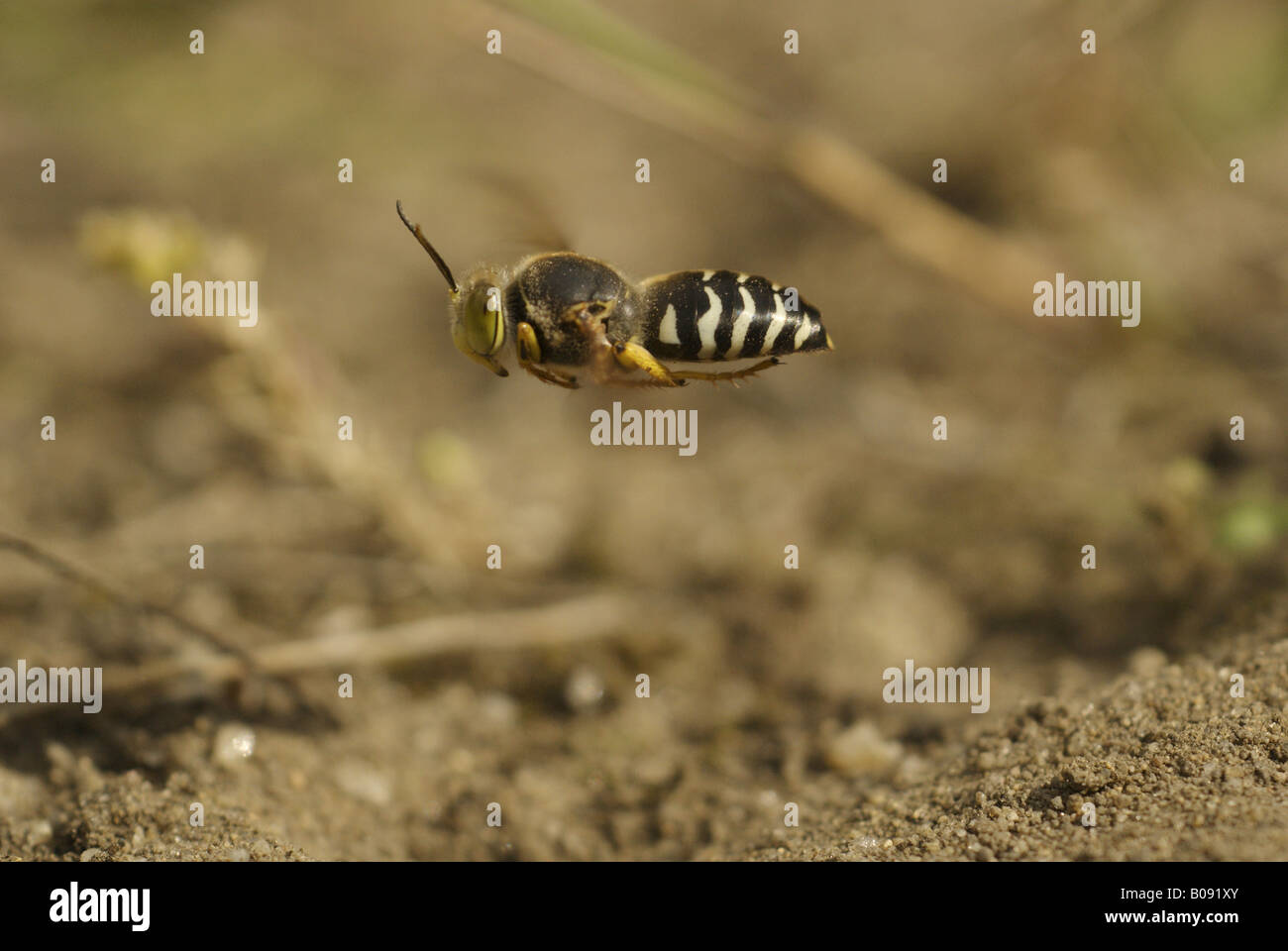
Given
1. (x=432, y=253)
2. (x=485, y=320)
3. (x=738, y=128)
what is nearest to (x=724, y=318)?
(x=485, y=320)

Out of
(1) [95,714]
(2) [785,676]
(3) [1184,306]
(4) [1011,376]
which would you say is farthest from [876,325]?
(1) [95,714]

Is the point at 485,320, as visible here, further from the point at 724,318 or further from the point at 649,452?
the point at 649,452

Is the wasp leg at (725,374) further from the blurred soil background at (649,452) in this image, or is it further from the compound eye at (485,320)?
the blurred soil background at (649,452)

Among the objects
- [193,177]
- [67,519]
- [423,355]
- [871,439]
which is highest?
[193,177]

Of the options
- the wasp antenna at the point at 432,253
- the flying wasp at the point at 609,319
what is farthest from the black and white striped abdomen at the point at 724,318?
the wasp antenna at the point at 432,253
